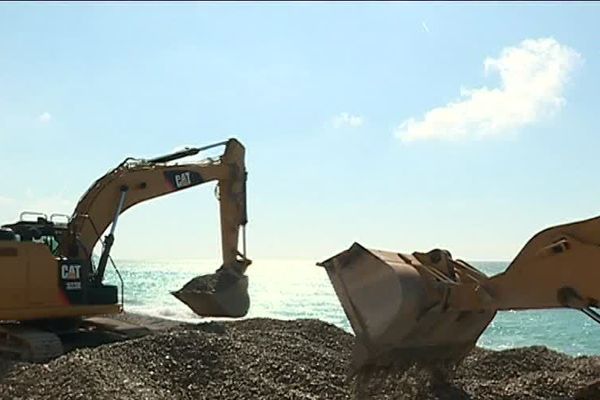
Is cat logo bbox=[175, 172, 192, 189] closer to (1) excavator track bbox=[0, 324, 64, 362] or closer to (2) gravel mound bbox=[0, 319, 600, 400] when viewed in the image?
(1) excavator track bbox=[0, 324, 64, 362]

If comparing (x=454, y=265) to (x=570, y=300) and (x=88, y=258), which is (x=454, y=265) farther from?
(x=88, y=258)

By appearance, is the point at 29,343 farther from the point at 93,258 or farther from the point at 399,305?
the point at 399,305

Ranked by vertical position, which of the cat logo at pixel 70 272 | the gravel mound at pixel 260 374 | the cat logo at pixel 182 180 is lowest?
the gravel mound at pixel 260 374

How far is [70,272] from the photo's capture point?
1306cm

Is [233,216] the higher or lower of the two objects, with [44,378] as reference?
higher

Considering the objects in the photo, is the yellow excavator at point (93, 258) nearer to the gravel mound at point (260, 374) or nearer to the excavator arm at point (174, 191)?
the excavator arm at point (174, 191)

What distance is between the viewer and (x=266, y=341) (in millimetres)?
11672

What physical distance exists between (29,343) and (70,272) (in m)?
1.41

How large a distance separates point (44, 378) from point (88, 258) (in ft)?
14.2

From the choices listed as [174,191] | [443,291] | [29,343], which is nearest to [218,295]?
[174,191]

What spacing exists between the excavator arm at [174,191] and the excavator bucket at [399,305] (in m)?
6.94

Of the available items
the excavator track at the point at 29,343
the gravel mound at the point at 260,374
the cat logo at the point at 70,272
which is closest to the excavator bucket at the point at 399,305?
the gravel mound at the point at 260,374

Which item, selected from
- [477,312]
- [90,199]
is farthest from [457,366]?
[90,199]

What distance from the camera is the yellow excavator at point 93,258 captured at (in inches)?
493
